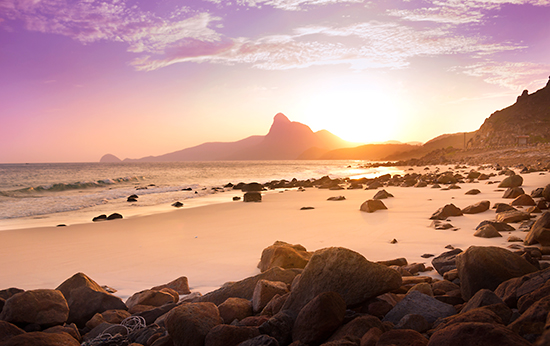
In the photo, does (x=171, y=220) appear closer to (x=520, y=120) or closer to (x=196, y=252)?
(x=196, y=252)

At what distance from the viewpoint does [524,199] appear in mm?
8195

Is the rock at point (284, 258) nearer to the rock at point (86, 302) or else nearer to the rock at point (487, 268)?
the rock at point (86, 302)

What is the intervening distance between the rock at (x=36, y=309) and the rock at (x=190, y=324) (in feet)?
6.04

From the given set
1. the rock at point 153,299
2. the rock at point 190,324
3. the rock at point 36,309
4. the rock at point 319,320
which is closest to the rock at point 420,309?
the rock at point 319,320

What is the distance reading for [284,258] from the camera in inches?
203

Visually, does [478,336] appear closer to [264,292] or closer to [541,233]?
[264,292]

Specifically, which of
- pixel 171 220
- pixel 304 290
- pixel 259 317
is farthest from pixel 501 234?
pixel 171 220

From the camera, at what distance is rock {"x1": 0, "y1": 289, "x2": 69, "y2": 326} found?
12.4 ft

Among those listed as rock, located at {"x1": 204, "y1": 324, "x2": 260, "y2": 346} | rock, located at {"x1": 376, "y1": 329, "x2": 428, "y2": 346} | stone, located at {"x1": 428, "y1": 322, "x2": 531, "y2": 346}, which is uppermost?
stone, located at {"x1": 428, "y1": 322, "x2": 531, "y2": 346}

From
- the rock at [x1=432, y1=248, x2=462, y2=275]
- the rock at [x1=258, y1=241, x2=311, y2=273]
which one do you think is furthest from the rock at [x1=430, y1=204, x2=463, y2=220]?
the rock at [x1=258, y1=241, x2=311, y2=273]

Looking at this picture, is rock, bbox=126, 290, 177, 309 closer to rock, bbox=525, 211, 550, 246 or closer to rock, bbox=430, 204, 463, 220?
rock, bbox=525, 211, 550, 246

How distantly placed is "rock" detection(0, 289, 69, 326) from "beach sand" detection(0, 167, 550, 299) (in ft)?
3.64

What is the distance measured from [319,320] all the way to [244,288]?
5.73ft

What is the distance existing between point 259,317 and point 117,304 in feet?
7.71
